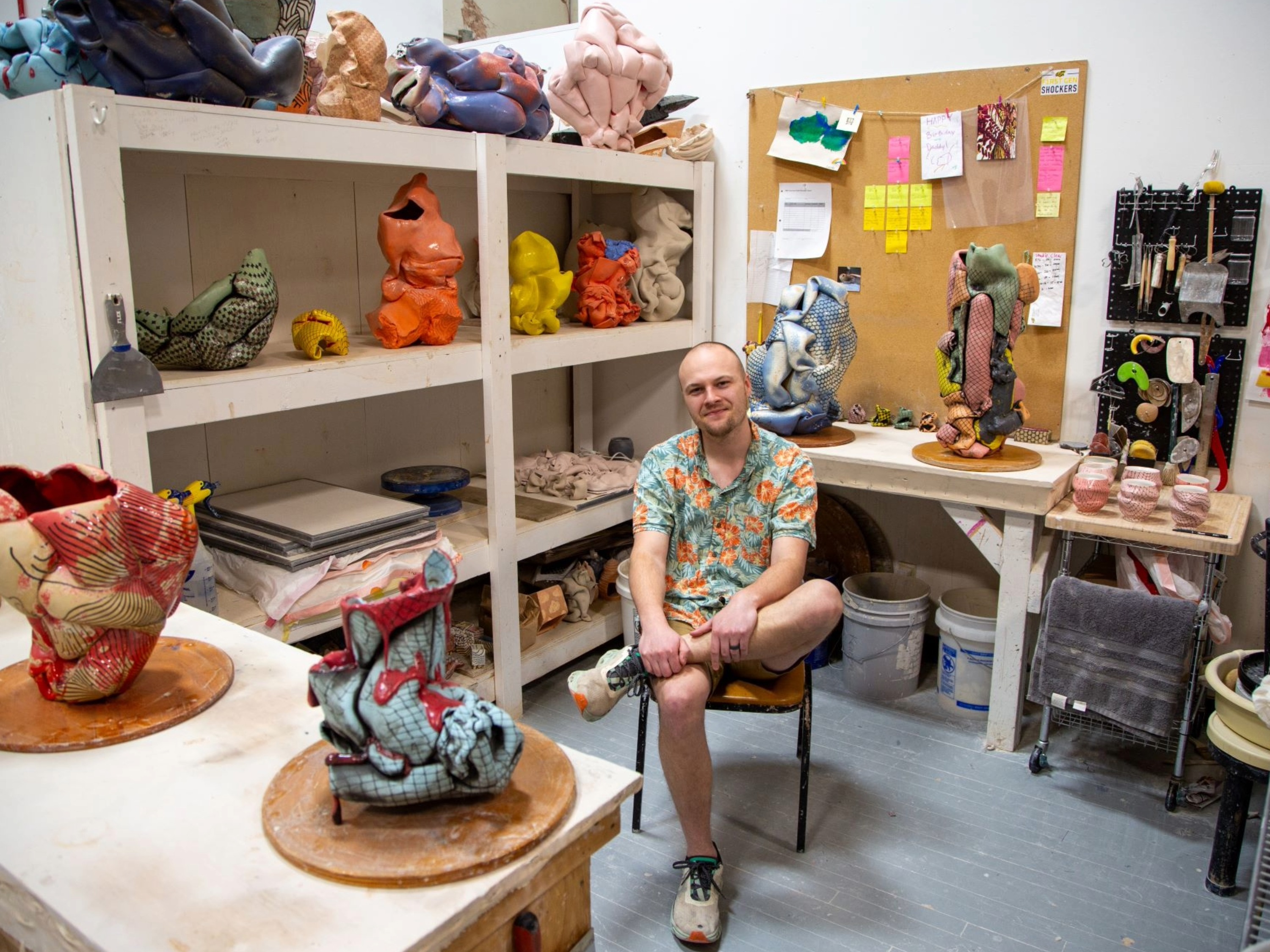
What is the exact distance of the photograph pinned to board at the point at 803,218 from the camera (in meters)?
3.19

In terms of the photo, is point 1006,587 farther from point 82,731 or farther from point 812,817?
point 82,731

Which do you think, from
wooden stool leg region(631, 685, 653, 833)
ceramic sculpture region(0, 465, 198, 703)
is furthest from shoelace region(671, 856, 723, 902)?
ceramic sculpture region(0, 465, 198, 703)

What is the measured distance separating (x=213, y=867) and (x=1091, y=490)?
2.16 metres

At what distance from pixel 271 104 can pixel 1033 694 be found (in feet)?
7.51

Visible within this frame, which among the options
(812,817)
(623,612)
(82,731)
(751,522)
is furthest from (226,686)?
(623,612)

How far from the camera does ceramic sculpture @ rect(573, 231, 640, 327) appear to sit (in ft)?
10.2

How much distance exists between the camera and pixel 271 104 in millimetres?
2133

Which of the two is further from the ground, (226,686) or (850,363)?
(850,363)

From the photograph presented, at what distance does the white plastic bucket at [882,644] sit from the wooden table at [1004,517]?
287mm

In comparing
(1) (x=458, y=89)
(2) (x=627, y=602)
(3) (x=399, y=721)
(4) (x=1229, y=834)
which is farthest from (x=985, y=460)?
(3) (x=399, y=721)

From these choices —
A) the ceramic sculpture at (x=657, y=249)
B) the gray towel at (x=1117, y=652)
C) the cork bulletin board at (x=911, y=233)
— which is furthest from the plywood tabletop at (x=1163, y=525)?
the ceramic sculpture at (x=657, y=249)

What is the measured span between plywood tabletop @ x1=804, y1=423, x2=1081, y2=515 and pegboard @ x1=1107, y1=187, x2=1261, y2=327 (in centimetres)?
46

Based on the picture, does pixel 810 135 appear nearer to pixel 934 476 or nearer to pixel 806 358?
pixel 806 358

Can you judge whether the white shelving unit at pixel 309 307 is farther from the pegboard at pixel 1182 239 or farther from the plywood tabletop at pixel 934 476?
the pegboard at pixel 1182 239
